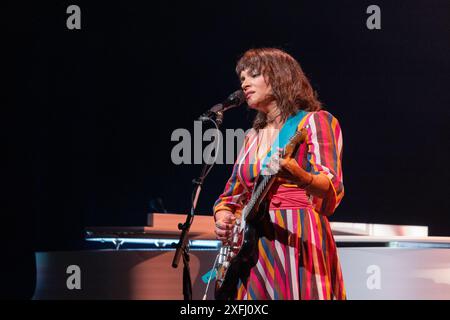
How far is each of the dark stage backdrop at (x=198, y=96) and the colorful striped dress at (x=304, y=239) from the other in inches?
130

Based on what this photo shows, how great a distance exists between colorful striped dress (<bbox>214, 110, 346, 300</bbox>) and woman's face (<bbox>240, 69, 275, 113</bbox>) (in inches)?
11.7

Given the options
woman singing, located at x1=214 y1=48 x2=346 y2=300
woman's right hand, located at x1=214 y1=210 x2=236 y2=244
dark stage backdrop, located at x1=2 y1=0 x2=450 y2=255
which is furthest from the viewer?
dark stage backdrop, located at x1=2 y1=0 x2=450 y2=255

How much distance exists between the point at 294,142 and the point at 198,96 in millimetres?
3731

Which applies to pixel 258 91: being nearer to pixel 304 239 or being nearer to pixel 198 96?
pixel 304 239

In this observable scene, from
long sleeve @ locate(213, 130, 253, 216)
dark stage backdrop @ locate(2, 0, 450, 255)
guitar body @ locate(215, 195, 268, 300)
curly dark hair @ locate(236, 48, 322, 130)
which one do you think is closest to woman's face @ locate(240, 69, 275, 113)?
curly dark hair @ locate(236, 48, 322, 130)

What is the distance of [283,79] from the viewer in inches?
101

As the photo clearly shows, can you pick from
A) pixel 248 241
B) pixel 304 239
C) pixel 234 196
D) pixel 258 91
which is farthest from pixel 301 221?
pixel 258 91

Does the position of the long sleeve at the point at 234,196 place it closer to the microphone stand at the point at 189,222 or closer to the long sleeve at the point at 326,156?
the microphone stand at the point at 189,222

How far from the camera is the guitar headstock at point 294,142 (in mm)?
2160

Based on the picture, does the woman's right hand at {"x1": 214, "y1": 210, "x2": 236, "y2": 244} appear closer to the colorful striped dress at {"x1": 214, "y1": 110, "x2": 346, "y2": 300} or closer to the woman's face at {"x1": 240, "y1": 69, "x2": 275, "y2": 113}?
the colorful striped dress at {"x1": 214, "y1": 110, "x2": 346, "y2": 300}

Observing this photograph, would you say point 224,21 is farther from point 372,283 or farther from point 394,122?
point 372,283

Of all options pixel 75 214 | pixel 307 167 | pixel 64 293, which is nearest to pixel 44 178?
pixel 75 214

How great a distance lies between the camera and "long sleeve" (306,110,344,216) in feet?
7.09

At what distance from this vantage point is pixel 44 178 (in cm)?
538
